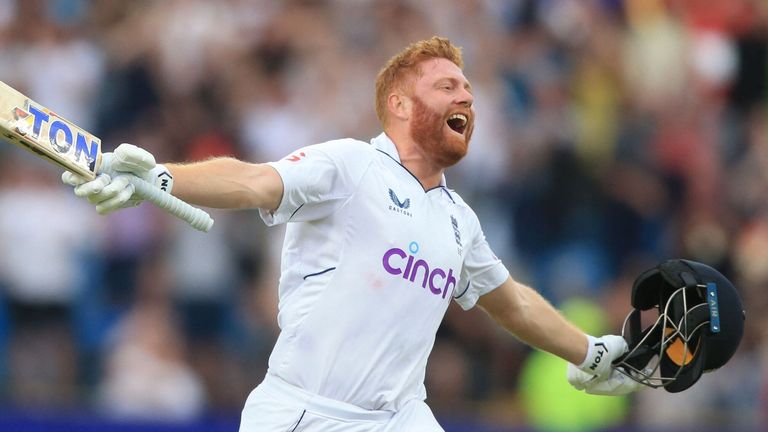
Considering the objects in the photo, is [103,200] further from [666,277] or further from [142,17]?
[142,17]

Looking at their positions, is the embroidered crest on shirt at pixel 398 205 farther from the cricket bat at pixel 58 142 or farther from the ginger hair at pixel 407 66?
the cricket bat at pixel 58 142

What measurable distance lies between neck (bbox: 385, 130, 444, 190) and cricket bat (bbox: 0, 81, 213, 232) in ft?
5.27

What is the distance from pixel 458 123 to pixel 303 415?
1.68m

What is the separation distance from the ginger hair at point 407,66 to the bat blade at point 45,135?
2.04 meters

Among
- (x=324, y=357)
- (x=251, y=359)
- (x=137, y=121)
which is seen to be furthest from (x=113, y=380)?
(x=324, y=357)

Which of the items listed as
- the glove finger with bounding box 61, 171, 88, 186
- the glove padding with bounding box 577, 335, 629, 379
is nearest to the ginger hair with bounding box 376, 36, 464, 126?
the glove padding with bounding box 577, 335, 629, 379

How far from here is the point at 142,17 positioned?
→ 12.7 meters

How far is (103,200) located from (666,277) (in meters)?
3.30

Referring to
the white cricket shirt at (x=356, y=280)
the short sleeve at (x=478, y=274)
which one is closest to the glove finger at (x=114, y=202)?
the white cricket shirt at (x=356, y=280)

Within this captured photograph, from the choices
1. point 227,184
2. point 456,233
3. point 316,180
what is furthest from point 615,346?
point 227,184

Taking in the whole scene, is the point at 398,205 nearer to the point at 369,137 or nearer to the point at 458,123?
the point at 458,123

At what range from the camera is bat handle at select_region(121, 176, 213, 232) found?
5609mm

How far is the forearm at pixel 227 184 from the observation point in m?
5.89

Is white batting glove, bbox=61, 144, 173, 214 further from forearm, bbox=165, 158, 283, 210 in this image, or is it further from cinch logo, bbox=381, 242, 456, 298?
cinch logo, bbox=381, 242, 456, 298
